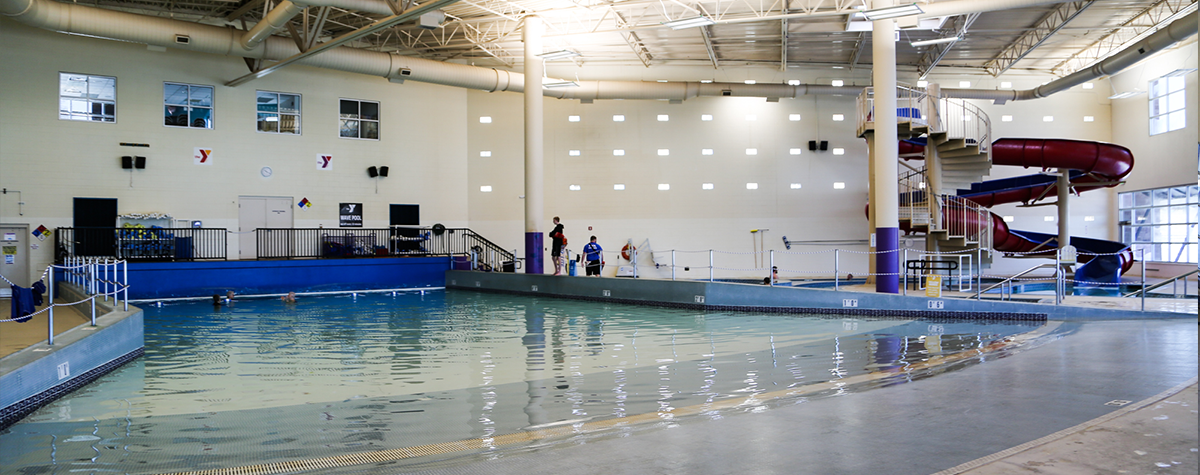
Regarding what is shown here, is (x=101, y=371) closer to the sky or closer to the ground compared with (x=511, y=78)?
closer to the ground

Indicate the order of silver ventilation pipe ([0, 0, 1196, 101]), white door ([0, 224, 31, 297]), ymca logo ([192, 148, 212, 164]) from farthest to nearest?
ymca logo ([192, 148, 212, 164]) → white door ([0, 224, 31, 297]) → silver ventilation pipe ([0, 0, 1196, 101])

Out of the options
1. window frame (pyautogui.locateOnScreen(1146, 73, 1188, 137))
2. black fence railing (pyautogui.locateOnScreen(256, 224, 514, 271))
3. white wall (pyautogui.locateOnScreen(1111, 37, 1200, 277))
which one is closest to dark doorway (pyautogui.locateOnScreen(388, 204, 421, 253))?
black fence railing (pyautogui.locateOnScreen(256, 224, 514, 271))

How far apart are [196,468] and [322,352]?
4766 mm

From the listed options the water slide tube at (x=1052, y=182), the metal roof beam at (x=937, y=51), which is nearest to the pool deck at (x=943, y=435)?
the water slide tube at (x=1052, y=182)

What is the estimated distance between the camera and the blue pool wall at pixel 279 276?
16.9 meters

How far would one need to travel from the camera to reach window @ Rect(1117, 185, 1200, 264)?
22.1 meters

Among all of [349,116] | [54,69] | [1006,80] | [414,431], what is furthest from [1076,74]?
[54,69]

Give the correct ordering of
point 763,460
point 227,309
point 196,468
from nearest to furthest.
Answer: point 763,460 → point 196,468 → point 227,309

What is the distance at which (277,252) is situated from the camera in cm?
2058

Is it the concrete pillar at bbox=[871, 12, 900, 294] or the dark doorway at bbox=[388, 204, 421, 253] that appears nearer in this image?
the concrete pillar at bbox=[871, 12, 900, 294]

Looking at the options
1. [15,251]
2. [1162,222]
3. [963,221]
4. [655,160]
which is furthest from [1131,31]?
[15,251]

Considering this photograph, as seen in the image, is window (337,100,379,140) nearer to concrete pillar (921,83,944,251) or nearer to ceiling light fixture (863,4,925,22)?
ceiling light fixture (863,4,925,22)

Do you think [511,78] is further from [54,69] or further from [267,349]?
[267,349]

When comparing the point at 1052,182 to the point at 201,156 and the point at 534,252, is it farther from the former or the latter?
the point at 201,156
